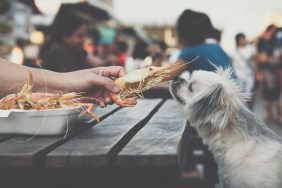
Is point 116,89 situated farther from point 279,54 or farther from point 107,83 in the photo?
point 279,54

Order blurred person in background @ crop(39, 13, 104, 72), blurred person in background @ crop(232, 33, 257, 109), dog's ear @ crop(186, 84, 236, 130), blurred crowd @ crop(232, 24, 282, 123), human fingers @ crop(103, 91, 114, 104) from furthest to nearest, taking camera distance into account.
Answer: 1. blurred crowd @ crop(232, 24, 282, 123)
2. blurred person in background @ crop(232, 33, 257, 109)
3. blurred person in background @ crop(39, 13, 104, 72)
4. dog's ear @ crop(186, 84, 236, 130)
5. human fingers @ crop(103, 91, 114, 104)

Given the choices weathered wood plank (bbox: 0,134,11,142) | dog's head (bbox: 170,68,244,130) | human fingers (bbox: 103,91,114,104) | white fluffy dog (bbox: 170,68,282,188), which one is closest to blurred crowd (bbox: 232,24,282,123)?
dog's head (bbox: 170,68,244,130)

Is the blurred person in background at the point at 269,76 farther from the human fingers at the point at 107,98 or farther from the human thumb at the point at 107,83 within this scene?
the human thumb at the point at 107,83

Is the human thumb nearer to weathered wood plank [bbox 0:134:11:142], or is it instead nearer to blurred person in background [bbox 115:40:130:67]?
weathered wood plank [bbox 0:134:11:142]

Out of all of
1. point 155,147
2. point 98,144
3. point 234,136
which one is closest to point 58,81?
point 98,144

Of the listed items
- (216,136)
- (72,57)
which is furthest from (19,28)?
(216,136)
